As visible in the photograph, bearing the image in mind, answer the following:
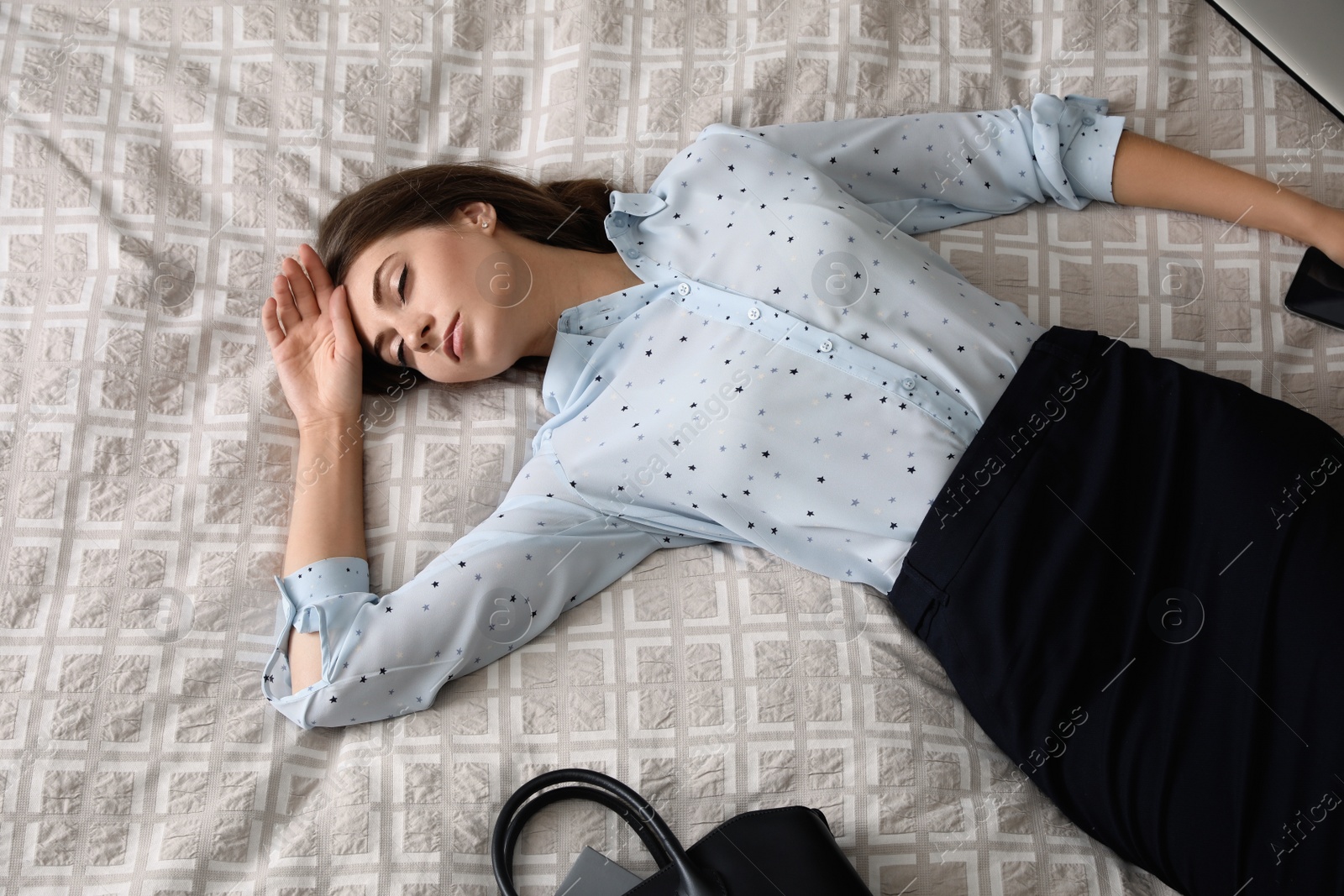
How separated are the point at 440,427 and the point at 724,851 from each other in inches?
24.2

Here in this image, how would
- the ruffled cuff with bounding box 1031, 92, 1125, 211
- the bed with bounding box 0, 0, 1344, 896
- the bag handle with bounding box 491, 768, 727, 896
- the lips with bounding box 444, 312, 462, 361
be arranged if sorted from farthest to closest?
the ruffled cuff with bounding box 1031, 92, 1125, 211 → the lips with bounding box 444, 312, 462, 361 → the bed with bounding box 0, 0, 1344, 896 → the bag handle with bounding box 491, 768, 727, 896

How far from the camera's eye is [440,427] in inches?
47.5

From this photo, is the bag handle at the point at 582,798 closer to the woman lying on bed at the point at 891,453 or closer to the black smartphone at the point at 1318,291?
the woman lying on bed at the point at 891,453

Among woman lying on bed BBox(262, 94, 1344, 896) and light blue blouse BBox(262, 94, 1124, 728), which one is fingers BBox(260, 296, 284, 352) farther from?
light blue blouse BBox(262, 94, 1124, 728)

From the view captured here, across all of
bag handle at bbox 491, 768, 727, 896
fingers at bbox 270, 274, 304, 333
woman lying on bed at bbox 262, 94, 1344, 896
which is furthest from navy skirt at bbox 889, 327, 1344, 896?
fingers at bbox 270, 274, 304, 333

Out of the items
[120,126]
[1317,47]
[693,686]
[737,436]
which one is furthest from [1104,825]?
[120,126]

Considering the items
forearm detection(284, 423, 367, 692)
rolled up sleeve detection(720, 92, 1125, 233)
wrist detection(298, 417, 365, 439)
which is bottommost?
forearm detection(284, 423, 367, 692)

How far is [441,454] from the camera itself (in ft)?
3.90

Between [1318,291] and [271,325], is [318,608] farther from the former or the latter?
[1318,291]

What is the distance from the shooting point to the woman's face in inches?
44.3

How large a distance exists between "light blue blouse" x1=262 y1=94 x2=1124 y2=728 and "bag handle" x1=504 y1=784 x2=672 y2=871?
18cm

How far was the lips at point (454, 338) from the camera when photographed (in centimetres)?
112

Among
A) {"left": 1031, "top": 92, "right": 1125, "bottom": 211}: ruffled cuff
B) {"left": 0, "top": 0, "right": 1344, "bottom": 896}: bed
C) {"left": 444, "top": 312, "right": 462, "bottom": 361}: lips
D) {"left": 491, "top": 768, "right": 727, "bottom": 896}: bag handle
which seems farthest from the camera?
{"left": 1031, "top": 92, "right": 1125, "bottom": 211}: ruffled cuff

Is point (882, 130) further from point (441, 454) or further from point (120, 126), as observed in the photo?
point (120, 126)
